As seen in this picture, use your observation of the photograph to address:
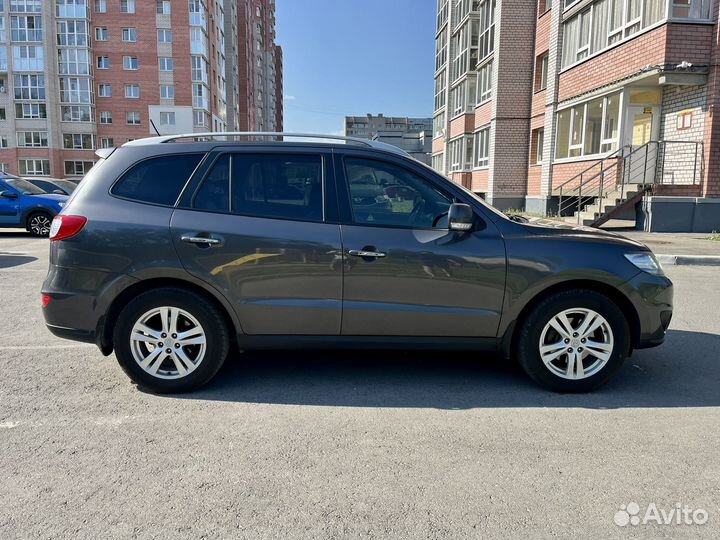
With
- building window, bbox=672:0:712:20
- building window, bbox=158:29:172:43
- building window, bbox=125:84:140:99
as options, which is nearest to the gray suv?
building window, bbox=672:0:712:20

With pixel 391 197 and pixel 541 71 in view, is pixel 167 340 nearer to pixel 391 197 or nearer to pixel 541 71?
pixel 391 197

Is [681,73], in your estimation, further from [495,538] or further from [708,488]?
[495,538]

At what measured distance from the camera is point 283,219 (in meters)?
3.88

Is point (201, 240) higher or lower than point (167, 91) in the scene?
lower

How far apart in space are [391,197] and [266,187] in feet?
3.05

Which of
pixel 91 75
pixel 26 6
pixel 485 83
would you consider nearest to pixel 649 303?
pixel 485 83

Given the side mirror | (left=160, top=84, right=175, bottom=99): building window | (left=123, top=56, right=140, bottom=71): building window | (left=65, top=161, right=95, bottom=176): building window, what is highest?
(left=123, top=56, right=140, bottom=71): building window

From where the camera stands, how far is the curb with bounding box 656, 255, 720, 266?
34.0 feet

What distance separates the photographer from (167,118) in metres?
56.8

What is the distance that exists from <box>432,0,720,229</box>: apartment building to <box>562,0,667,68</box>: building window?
0.12ft

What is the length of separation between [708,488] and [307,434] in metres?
2.20

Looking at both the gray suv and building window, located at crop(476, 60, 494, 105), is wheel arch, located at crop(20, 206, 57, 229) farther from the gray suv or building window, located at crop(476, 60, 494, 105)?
building window, located at crop(476, 60, 494, 105)

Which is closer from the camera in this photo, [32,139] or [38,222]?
[38,222]

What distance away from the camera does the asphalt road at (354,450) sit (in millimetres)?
2502
